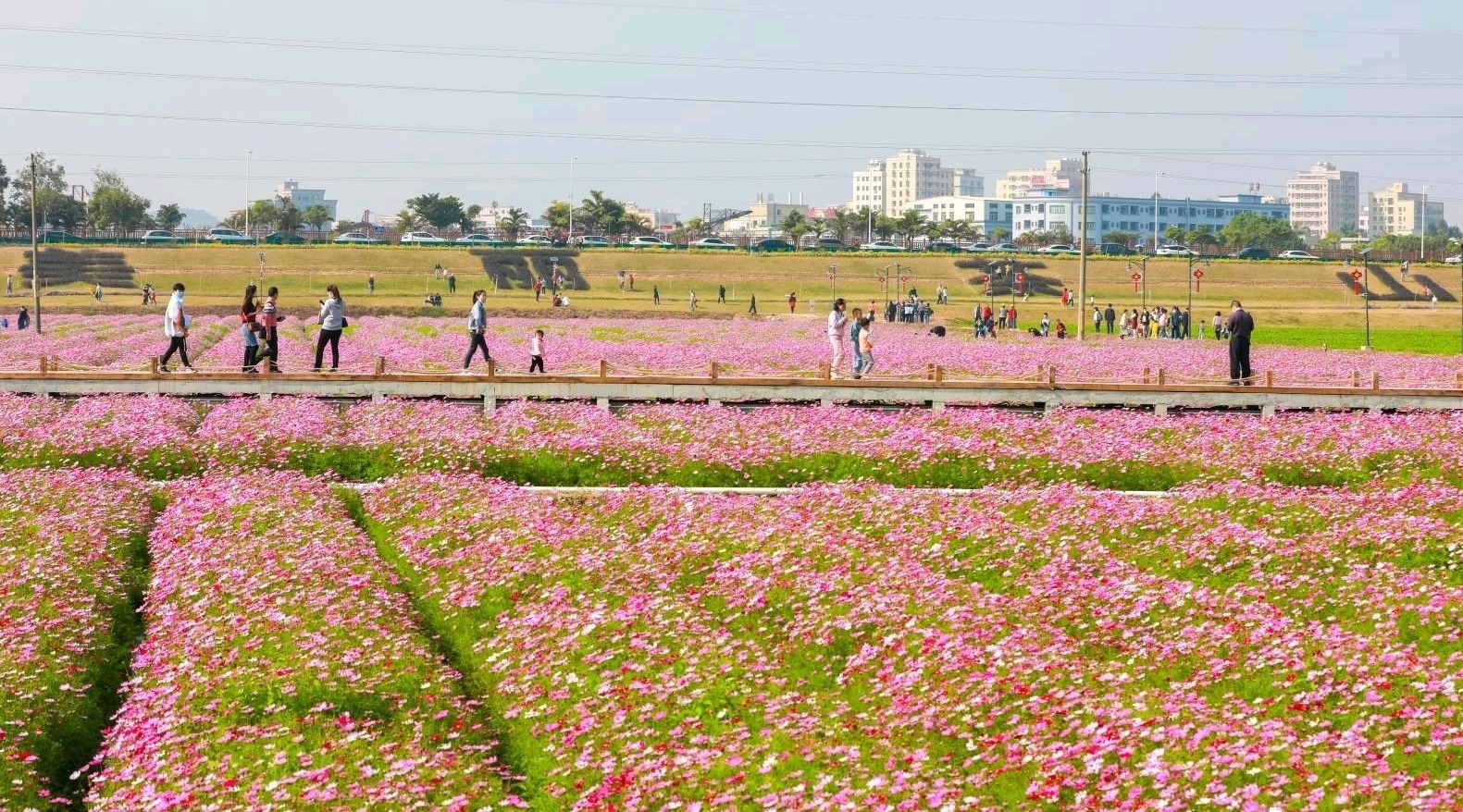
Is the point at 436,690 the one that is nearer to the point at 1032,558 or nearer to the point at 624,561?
the point at 624,561

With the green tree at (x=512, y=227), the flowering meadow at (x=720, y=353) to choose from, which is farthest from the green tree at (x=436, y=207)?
the flowering meadow at (x=720, y=353)

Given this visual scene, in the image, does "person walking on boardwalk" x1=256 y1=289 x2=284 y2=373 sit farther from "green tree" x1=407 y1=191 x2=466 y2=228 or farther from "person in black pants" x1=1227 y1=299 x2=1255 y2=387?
"green tree" x1=407 y1=191 x2=466 y2=228

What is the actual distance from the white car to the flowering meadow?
256ft

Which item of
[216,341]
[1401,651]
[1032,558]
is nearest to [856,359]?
[1032,558]

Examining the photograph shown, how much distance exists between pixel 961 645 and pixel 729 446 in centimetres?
1478

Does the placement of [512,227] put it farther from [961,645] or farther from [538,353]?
[961,645]

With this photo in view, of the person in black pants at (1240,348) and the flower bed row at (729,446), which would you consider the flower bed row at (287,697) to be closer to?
the flower bed row at (729,446)

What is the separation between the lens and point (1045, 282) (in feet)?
461

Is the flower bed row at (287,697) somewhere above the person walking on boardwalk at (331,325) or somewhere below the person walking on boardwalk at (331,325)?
below

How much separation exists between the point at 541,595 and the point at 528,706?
12.3 feet

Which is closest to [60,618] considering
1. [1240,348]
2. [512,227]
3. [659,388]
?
[659,388]

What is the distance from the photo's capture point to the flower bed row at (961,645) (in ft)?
42.9

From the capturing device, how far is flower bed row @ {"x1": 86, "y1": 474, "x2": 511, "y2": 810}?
44.4 feet

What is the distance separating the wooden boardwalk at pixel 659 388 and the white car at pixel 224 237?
410 ft
